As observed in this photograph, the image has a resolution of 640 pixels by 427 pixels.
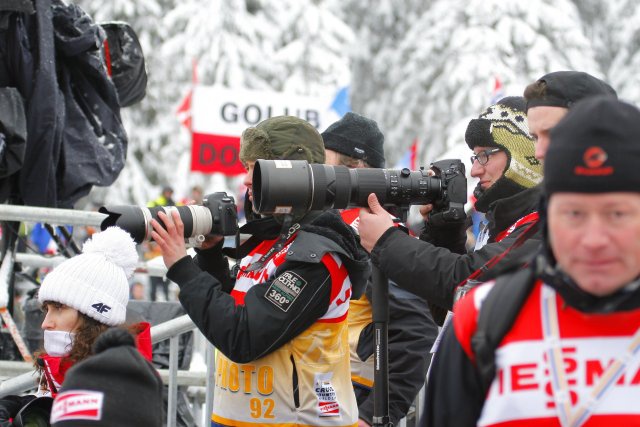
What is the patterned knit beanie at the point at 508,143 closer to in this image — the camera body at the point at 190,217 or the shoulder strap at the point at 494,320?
the camera body at the point at 190,217

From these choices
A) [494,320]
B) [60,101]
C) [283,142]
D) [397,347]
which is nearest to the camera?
[494,320]

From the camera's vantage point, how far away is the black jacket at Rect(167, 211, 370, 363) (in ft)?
11.0

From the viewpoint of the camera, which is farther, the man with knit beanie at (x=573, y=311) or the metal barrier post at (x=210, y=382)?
the metal barrier post at (x=210, y=382)

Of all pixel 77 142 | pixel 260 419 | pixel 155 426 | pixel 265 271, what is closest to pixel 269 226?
pixel 265 271

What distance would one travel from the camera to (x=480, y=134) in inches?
145

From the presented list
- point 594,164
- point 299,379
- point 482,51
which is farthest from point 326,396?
point 482,51

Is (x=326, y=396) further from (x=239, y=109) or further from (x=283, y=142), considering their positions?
(x=239, y=109)

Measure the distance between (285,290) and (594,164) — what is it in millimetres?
1657

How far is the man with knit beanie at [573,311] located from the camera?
1.85 m

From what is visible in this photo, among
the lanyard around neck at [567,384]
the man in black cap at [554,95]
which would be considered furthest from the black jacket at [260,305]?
the lanyard around neck at [567,384]

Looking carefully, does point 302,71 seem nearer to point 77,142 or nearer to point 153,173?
point 153,173

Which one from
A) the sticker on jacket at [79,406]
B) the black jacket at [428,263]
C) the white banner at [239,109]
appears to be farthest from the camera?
the white banner at [239,109]

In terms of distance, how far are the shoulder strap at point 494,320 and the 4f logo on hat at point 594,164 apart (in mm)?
235

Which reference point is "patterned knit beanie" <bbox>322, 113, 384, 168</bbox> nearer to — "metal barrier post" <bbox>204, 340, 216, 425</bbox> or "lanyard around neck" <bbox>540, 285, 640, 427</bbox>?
"metal barrier post" <bbox>204, 340, 216, 425</bbox>
